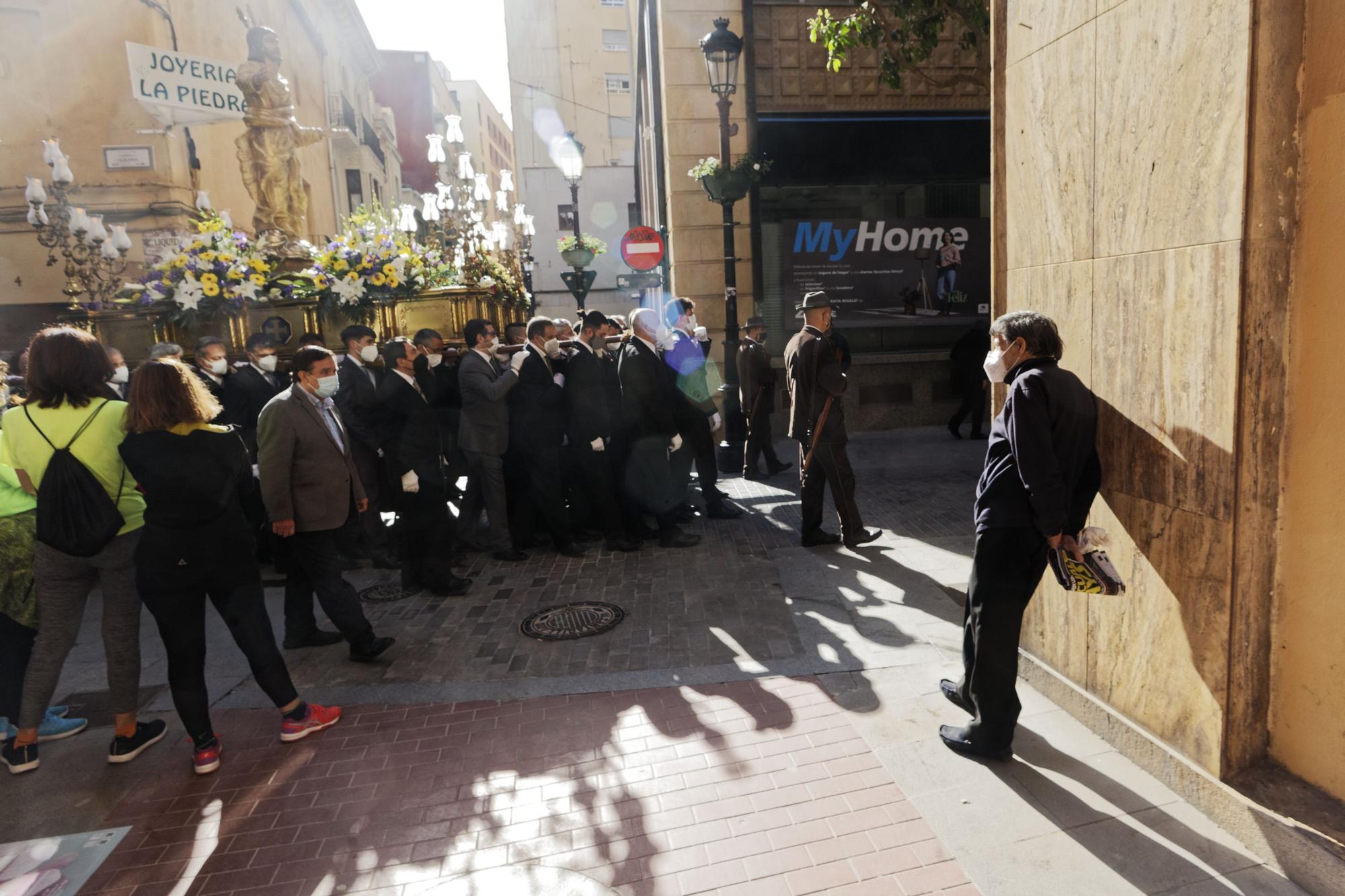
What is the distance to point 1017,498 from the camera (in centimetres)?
345

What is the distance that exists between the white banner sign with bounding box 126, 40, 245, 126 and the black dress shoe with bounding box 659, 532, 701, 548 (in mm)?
7771

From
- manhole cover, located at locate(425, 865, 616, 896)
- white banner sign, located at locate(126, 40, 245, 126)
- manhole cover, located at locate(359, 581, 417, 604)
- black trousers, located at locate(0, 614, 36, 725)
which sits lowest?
manhole cover, located at locate(359, 581, 417, 604)

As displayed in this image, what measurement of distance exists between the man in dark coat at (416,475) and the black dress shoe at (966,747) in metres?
4.01

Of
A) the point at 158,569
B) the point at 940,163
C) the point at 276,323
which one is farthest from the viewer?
the point at 940,163

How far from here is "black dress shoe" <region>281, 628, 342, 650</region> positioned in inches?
222

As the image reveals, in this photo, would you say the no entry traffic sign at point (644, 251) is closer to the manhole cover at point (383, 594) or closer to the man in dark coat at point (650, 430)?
the man in dark coat at point (650, 430)

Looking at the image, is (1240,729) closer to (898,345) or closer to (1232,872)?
(1232,872)

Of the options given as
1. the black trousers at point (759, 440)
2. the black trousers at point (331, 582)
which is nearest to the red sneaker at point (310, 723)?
the black trousers at point (331, 582)

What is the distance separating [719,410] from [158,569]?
9.32 metres

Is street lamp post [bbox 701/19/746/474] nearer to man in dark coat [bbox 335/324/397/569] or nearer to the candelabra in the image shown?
man in dark coat [bbox 335/324/397/569]

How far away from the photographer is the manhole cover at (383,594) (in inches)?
257

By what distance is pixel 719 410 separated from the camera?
1257cm

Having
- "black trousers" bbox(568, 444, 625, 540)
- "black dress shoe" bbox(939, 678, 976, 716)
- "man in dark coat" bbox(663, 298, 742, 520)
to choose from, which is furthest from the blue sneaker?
"man in dark coat" bbox(663, 298, 742, 520)

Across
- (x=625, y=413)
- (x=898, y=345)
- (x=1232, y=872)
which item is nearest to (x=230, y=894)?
(x=1232, y=872)
